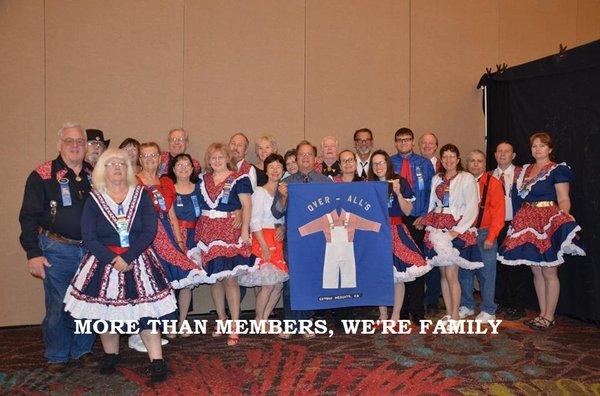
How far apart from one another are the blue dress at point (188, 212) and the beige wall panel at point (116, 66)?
1.34 m

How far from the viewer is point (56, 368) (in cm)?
402

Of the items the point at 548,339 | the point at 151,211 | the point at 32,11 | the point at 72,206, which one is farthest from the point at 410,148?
the point at 32,11

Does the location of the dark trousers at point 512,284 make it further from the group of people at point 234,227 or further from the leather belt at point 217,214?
the leather belt at point 217,214

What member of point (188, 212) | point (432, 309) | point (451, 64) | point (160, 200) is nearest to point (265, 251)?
point (188, 212)

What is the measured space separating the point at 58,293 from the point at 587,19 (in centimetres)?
728

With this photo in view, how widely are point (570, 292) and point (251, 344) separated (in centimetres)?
324

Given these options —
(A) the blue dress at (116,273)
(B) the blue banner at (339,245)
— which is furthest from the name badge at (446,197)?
(A) the blue dress at (116,273)

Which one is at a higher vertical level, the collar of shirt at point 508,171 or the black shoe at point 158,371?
the collar of shirt at point 508,171

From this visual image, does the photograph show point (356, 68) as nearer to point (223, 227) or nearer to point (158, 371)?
point (223, 227)

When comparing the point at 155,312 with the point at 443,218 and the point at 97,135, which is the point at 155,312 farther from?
the point at 443,218

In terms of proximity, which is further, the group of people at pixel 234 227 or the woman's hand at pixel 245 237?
the woman's hand at pixel 245 237

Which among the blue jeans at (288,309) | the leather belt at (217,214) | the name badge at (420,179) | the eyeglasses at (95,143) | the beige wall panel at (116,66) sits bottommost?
the blue jeans at (288,309)

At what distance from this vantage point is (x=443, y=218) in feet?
16.6

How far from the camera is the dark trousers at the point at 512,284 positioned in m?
5.99
